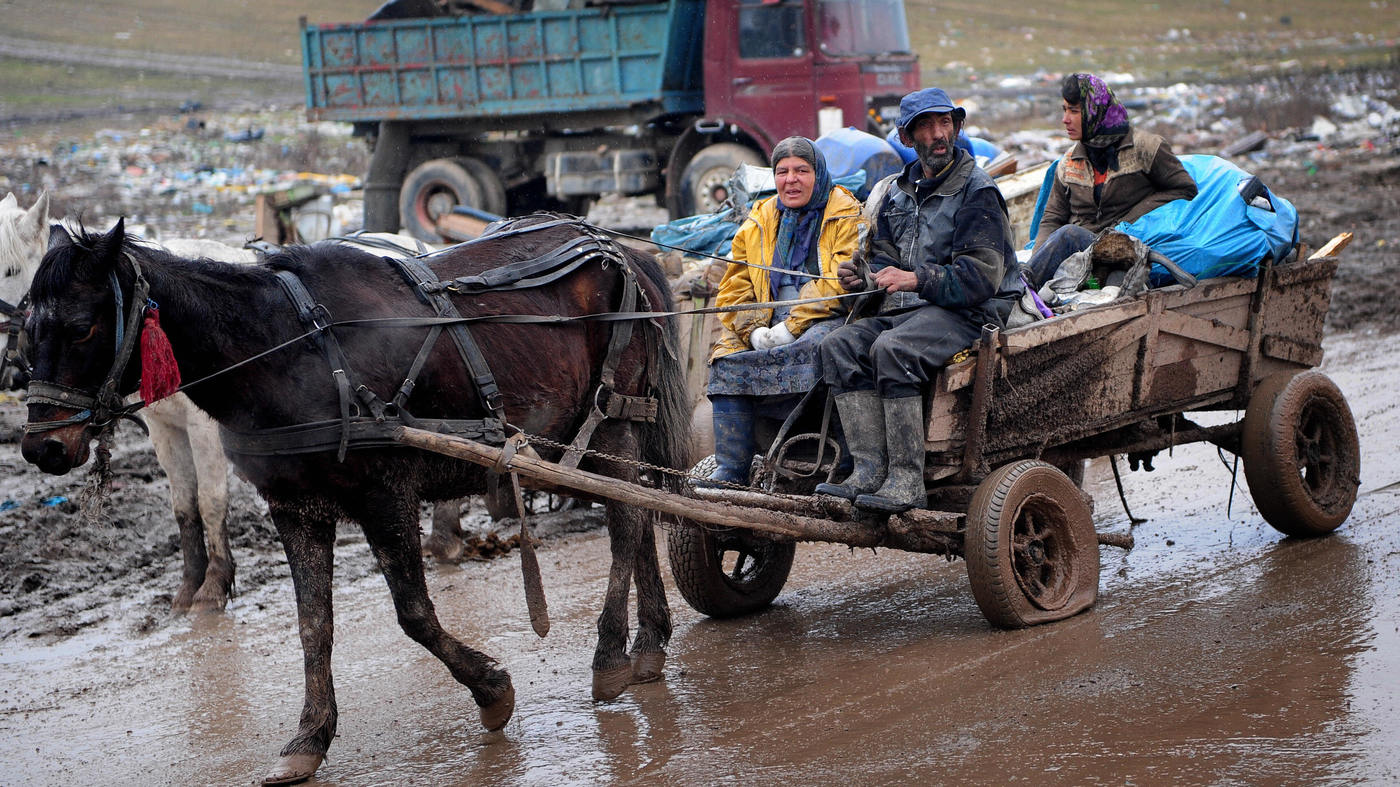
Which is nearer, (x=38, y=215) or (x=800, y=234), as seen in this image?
(x=800, y=234)

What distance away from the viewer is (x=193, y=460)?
6859 mm

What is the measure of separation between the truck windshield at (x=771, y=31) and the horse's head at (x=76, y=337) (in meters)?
11.5

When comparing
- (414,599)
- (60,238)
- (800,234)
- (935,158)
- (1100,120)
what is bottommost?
(414,599)

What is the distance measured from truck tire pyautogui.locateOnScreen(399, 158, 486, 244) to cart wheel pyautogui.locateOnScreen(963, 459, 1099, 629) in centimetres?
1268

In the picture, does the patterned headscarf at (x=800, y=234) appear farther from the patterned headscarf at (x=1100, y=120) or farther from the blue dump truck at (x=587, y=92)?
the blue dump truck at (x=587, y=92)

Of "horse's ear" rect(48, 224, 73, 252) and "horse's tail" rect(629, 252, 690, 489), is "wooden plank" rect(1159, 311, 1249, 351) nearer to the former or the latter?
"horse's tail" rect(629, 252, 690, 489)

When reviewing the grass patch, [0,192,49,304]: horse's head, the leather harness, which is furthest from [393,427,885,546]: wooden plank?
the grass patch

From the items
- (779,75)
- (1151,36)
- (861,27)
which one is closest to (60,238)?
(779,75)

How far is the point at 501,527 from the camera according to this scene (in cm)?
775

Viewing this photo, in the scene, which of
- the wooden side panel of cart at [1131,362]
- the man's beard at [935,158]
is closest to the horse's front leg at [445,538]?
the wooden side panel of cart at [1131,362]

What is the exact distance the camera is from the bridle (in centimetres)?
388

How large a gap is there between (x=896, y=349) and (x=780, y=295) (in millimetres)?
851

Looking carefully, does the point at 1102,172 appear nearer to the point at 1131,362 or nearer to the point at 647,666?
the point at 1131,362

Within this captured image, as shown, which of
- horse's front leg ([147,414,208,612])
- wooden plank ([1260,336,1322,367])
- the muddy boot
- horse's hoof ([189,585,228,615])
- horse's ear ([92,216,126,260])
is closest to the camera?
horse's ear ([92,216,126,260])
